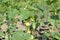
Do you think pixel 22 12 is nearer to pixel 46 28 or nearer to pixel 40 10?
pixel 40 10

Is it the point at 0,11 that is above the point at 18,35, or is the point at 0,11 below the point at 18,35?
above

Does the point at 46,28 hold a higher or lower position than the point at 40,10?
lower

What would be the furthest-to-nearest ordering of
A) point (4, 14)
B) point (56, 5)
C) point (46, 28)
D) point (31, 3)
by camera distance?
point (46, 28) → point (4, 14) → point (31, 3) → point (56, 5)

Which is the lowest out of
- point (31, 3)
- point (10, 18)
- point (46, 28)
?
point (46, 28)

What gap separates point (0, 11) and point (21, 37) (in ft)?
0.92

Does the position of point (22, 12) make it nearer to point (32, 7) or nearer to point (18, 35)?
point (32, 7)

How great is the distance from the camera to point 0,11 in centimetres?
172

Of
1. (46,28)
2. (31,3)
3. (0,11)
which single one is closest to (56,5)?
(31,3)

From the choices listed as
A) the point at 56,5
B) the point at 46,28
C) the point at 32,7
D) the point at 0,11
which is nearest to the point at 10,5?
the point at 0,11

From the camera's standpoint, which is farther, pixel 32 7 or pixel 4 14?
pixel 4 14

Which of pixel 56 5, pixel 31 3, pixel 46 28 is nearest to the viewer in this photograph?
pixel 56 5

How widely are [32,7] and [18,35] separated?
25cm

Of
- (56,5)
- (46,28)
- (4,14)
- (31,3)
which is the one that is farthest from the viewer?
(46,28)

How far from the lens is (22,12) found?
5.24 feet
